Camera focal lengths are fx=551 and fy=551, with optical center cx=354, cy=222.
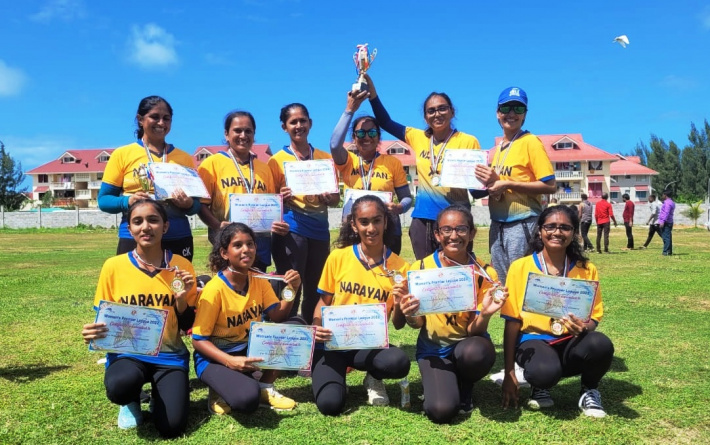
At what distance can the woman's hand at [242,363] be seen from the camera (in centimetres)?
378

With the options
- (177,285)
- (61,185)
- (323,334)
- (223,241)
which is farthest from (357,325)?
(61,185)

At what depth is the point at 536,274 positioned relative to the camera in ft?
12.3

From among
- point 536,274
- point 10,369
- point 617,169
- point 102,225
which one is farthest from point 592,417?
point 617,169

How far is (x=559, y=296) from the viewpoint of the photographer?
12.3 ft

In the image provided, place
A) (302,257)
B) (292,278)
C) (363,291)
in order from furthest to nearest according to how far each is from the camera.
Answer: (302,257) < (363,291) < (292,278)

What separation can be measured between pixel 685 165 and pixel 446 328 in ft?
227

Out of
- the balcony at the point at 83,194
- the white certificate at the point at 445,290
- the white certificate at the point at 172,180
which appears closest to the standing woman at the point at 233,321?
the white certificate at the point at 172,180

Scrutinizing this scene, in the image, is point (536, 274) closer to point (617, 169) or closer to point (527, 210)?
point (527, 210)

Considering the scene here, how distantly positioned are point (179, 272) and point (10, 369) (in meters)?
2.58

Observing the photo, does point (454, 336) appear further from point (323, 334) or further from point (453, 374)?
point (323, 334)

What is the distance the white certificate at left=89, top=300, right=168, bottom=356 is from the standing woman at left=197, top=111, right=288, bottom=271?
116 centimetres

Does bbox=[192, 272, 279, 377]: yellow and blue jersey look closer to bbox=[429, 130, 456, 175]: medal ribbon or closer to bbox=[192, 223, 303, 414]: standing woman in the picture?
bbox=[192, 223, 303, 414]: standing woman

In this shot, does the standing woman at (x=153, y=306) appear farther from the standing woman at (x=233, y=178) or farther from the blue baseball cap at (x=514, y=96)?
the blue baseball cap at (x=514, y=96)

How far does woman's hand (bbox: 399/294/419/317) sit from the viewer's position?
147 inches
